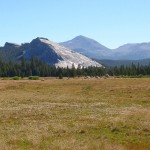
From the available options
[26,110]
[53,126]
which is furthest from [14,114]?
[53,126]

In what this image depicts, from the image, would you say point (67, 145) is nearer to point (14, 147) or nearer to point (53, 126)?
point (14, 147)

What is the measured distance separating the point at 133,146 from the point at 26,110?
24.4m

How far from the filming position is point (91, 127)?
34125 millimetres

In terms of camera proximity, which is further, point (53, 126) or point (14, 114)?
point (14, 114)

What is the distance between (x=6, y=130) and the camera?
108 ft

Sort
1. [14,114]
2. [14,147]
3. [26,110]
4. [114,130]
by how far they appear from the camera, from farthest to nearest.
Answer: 1. [26,110]
2. [14,114]
3. [114,130]
4. [14,147]

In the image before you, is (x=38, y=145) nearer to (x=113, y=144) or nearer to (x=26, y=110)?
(x=113, y=144)

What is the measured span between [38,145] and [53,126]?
8200 mm

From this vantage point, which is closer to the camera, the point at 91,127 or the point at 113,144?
the point at 113,144

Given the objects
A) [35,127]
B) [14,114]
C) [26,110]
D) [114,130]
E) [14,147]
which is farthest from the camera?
[26,110]

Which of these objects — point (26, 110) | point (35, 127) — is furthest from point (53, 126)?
point (26, 110)

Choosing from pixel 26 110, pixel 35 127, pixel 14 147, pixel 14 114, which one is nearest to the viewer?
pixel 14 147

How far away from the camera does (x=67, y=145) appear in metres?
26.1

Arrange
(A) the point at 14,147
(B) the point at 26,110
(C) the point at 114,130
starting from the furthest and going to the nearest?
(B) the point at 26,110 → (C) the point at 114,130 → (A) the point at 14,147
